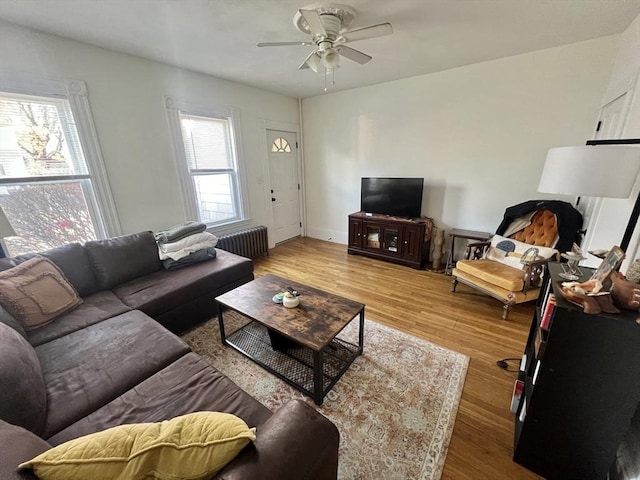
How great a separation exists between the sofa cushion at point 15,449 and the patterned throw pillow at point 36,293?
136 cm

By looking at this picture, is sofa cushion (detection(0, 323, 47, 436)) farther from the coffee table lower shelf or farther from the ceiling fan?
the ceiling fan

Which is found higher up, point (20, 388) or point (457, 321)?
point (20, 388)

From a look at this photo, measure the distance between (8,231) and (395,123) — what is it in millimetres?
4229

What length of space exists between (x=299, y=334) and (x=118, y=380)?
3.22ft

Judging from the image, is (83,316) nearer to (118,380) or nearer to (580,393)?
(118,380)

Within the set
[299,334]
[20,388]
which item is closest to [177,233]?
[20,388]

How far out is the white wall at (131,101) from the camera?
2.18 meters

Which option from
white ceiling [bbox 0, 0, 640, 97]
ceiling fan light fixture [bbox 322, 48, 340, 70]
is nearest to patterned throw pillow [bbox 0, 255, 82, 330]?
white ceiling [bbox 0, 0, 640, 97]

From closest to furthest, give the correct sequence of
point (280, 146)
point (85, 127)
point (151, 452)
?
point (151, 452) → point (85, 127) → point (280, 146)

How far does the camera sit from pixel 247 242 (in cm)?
392

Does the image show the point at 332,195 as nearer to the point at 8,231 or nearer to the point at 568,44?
the point at 568,44

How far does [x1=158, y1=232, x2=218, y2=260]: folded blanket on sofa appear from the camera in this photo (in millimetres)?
2615

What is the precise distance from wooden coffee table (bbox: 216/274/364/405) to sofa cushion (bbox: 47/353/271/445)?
0.47 m

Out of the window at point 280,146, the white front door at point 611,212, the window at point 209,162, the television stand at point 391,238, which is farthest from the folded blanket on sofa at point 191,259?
the white front door at point 611,212
